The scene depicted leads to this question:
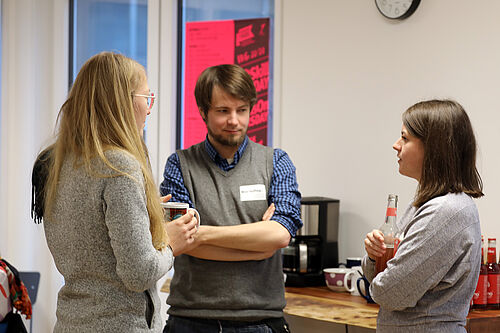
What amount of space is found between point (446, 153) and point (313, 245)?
54.7 inches

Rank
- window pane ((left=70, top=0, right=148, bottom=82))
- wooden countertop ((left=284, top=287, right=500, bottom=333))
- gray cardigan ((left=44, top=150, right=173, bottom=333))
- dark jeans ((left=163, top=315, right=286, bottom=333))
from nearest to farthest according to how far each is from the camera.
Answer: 1. gray cardigan ((left=44, top=150, right=173, bottom=333))
2. dark jeans ((left=163, top=315, right=286, bottom=333))
3. wooden countertop ((left=284, top=287, right=500, bottom=333))
4. window pane ((left=70, top=0, right=148, bottom=82))

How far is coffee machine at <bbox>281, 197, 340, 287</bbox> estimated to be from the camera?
296 centimetres

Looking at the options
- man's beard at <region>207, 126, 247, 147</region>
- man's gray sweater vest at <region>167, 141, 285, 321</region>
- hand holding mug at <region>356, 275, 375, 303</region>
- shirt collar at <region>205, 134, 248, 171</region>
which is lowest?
hand holding mug at <region>356, 275, 375, 303</region>

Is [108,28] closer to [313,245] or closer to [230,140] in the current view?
[313,245]

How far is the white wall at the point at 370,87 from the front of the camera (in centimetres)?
265

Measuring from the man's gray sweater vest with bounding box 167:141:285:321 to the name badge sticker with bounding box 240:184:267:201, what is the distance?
0.01 meters

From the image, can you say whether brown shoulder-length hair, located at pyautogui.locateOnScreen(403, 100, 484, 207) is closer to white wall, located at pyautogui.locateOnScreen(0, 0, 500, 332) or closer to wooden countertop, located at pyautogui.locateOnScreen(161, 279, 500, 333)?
wooden countertop, located at pyautogui.locateOnScreen(161, 279, 500, 333)

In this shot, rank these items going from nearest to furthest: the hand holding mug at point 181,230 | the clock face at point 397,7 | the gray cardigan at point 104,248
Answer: the gray cardigan at point 104,248, the hand holding mug at point 181,230, the clock face at point 397,7

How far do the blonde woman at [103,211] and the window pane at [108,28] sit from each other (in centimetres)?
292

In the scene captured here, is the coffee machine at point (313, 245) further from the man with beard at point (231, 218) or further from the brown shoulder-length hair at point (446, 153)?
the brown shoulder-length hair at point (446, 153)

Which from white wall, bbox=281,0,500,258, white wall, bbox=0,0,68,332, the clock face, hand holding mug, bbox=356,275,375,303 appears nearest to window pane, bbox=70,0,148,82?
white wall, bbox=0,0,68,332

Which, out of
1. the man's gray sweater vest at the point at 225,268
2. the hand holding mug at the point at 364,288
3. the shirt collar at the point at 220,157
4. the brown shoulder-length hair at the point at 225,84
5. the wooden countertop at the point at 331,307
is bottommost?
the wooden countertop at the point at 331,307

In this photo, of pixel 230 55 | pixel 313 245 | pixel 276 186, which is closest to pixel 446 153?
pixel 276 186

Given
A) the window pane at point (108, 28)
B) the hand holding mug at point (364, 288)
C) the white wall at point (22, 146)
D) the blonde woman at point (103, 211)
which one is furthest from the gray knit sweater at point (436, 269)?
the white wall at point (22, 146)
